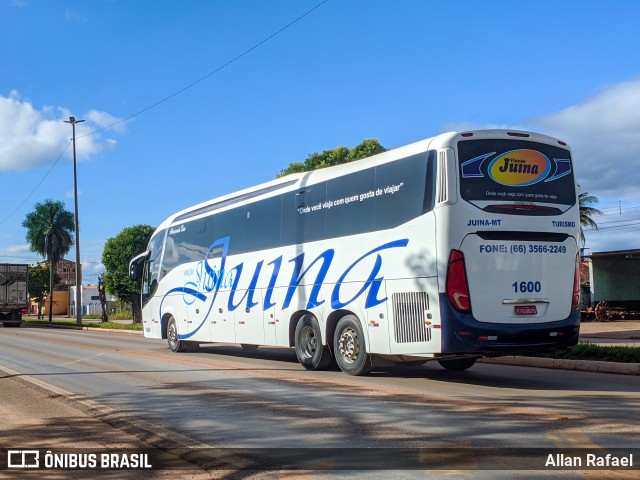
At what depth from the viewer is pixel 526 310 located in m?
11.0

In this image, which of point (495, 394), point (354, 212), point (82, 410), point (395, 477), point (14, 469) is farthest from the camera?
point (354, 212)

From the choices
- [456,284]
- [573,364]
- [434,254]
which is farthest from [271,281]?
[573,364]

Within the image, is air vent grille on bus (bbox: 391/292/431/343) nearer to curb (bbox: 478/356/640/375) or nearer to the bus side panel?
the bus side panel

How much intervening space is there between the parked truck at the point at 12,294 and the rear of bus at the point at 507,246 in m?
44.1

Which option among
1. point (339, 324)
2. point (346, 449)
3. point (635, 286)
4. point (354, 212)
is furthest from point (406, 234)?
point (635, 286)

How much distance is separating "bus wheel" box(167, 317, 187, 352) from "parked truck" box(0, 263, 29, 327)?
105ft

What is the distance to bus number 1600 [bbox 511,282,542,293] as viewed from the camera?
11.0m

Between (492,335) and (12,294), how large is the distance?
4455 centimetres

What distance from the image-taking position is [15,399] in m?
10.8

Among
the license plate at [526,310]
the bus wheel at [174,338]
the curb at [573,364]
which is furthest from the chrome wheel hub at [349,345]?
the bus wheel at [174,338]

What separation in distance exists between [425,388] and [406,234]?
2.39 m

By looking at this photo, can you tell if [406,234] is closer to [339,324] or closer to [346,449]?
[339,324]

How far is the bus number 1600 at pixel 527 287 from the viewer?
11.0m

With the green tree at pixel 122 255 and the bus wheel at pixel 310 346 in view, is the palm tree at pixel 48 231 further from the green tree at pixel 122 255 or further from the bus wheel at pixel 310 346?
the bus wheel at pixel 310 346
